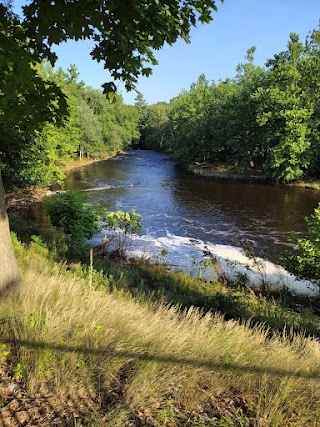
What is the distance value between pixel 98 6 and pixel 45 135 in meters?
20.5

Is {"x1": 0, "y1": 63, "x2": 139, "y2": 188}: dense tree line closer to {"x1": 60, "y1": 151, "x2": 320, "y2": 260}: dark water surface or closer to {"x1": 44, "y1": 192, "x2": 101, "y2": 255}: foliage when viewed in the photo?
{"x1": 44, "y1": 192, "x2": 101, "y2": 255}: foliage

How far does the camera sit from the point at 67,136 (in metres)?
34.2

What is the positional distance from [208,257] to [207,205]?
1136cm

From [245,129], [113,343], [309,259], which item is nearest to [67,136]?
[245,129]

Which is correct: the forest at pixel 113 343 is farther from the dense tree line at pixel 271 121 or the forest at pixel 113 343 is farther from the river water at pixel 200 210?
the dense tree line at pixel 271 121

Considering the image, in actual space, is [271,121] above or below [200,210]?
above

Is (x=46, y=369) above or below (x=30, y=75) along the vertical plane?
below

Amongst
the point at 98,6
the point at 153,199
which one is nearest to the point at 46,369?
the point at 98,6

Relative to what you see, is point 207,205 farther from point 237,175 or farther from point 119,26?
point 119,26

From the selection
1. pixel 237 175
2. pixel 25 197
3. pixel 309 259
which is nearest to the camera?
pixel 309 259

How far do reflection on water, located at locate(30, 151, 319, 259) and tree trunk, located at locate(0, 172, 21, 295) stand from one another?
1161 cm

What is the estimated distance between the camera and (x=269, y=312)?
7562 millimetres

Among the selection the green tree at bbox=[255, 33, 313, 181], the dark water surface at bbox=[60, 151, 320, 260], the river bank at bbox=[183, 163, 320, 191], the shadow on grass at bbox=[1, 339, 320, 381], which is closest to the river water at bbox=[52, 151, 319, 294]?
the dark water surface at bbox=[60, 151, 320, 260]

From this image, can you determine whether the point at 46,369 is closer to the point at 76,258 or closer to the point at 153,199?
the point at 76,258
